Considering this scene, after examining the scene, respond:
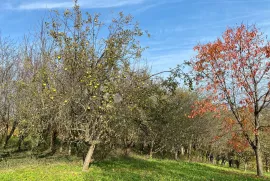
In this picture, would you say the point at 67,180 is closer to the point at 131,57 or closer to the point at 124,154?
the point at 131,57

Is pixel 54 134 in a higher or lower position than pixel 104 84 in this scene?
lower

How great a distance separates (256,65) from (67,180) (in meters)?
13.9

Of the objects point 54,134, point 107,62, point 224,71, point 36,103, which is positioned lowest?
point 54,134

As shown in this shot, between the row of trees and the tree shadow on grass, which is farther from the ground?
the row of trees

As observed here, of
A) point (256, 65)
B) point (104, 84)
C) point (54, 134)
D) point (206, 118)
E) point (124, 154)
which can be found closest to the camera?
point (104, 84)

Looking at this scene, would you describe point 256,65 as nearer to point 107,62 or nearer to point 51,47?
point 107,62

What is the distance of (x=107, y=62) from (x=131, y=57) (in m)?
1.56

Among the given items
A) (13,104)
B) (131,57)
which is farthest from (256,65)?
(13,104)

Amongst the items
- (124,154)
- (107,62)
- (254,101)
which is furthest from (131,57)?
(124,154)

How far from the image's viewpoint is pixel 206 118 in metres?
32.4

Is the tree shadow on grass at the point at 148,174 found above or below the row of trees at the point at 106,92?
below

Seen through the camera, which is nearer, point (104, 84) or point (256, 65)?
point (104, 84)

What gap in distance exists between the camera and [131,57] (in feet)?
45.4

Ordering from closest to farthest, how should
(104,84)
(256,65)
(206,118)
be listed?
(104,84), (256,65), (206,118)
